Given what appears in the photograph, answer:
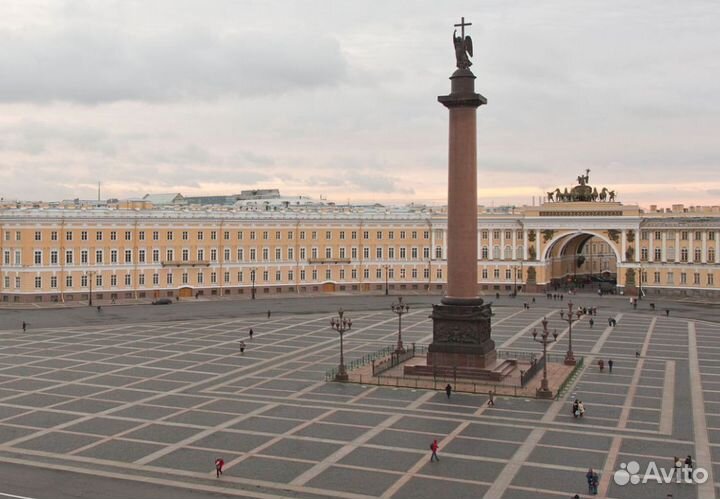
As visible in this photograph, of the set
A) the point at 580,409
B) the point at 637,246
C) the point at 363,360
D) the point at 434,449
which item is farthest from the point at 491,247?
the point at 434,449

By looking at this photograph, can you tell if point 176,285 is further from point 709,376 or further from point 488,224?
point 709,376

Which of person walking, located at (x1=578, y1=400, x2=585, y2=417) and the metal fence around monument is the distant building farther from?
person walking, located at (x1=578, y1=400, x2=585, y2=417)

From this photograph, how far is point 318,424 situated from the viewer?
1283 inches

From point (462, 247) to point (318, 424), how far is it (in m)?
13.7

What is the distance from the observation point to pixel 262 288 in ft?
308

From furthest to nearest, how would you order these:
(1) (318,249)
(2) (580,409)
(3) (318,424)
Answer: (1) (318,249)
(2) (580,409)
(3) (318,424)

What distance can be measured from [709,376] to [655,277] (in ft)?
176

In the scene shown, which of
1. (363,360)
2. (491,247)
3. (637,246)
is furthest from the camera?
(491,247)

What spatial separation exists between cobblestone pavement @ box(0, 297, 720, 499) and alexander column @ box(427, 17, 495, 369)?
160 inches

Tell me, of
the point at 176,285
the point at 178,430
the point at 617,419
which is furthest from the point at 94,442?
the point at 176,285

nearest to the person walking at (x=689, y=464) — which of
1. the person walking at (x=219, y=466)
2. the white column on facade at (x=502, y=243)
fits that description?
the person walking at (x=219, y=466)

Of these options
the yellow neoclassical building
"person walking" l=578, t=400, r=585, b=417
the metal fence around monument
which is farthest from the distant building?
"person walking" l=578, t=400, r=585, b=417

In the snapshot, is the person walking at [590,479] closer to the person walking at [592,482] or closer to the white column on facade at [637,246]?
the person walking at [592,482]

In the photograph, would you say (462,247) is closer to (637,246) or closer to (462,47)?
(462,47)
